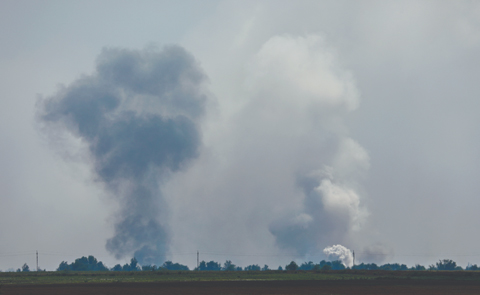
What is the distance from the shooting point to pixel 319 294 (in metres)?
76.1

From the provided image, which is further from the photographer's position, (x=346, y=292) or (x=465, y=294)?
(x=346, y=292)

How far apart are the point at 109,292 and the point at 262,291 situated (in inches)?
975

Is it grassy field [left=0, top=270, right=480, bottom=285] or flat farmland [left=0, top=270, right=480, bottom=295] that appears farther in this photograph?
grassy field [left=0, top=270, right=480, bottom=285]

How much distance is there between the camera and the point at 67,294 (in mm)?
78500

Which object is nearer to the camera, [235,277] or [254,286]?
[254,286]

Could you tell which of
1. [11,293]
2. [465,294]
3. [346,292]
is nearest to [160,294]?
[11,293]

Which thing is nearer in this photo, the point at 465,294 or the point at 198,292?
the point at 465,294

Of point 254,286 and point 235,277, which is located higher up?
point 254,286

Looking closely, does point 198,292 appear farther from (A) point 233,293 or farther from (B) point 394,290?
(B) point 394,290

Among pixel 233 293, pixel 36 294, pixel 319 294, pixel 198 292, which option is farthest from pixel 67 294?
pixel 319 294

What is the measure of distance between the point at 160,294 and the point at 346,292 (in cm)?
2988

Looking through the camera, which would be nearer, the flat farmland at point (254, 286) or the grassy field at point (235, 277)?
the flat farmland at point (254, 286)

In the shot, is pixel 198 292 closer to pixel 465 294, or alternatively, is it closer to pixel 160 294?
pixel 160 294

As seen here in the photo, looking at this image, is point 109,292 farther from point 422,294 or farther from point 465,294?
point 465,294
